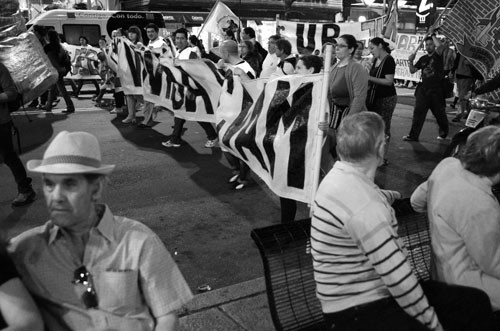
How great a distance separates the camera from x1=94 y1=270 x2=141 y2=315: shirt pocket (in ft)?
6.15

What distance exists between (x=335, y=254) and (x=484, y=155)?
0.96 metres

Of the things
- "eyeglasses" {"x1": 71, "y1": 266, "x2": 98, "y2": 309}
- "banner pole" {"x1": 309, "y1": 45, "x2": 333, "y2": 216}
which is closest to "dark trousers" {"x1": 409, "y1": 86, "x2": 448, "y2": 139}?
"banner pole" {"x1": 309, "y1": 45, "x2": 333, "y2": 216}

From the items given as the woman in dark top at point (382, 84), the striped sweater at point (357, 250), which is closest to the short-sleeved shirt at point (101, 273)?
Answer: the striped sweater at point (357, 250)

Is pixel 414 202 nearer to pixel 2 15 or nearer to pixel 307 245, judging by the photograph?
pixel 307 245

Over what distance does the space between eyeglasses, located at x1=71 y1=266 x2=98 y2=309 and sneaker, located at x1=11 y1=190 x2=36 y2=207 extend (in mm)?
4150

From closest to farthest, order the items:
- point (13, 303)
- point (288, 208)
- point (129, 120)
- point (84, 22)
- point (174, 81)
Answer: point (13, 303) < point (288, 208) < point (174, 81) < point (129, 120) < point (84, 22)

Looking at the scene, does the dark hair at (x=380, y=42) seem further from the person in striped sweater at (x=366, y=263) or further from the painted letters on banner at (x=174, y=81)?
the person in striped sweater at (x=366, y=263)

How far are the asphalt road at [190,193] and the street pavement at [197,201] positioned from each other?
10 mm

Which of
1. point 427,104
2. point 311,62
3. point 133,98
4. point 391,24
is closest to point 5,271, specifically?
point 311,62

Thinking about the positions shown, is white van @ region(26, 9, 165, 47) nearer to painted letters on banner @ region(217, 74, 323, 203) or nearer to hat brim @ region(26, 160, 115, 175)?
painted letters on banner @ region(217, 74, 323, 203)

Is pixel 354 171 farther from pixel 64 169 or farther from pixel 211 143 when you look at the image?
pixel 211 143

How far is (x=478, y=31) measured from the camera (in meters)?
5.51

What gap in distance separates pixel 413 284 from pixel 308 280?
832 mm

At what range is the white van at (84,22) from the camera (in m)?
17.8
